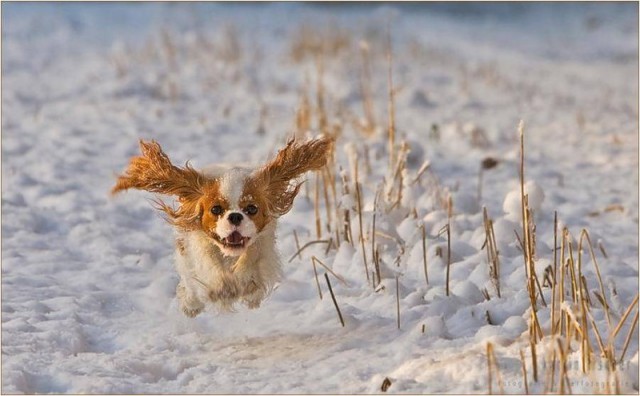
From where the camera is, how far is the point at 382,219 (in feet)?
12.9

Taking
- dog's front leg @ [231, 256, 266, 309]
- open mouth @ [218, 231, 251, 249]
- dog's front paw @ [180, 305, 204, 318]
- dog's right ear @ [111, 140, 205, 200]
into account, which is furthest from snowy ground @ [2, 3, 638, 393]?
dog's right ear @ [111, 140, 205, 200]

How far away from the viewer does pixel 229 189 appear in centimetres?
310

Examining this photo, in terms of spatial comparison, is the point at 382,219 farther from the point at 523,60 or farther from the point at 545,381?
the point at 523,60

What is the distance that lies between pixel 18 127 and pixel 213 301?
14.1ft

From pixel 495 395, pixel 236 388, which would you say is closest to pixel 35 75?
pixel 236 388

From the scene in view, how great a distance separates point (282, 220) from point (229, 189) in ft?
6.21

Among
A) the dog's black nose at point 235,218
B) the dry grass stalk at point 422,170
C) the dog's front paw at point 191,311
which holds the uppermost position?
the dry grass stalk at point 422,170

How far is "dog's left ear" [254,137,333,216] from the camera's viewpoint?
131 inches

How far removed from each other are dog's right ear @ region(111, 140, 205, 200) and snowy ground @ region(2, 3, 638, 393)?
578 mm

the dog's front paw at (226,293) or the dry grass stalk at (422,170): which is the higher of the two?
the dry grass stalk at (422,170)

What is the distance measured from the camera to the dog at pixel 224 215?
3.11 meters

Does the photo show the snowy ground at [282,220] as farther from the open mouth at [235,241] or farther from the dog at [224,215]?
the open mouth at [235,241]

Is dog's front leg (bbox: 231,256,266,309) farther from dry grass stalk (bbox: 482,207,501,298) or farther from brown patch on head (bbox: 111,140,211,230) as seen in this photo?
dry grass stalk (bbox: 482,207,501,298)

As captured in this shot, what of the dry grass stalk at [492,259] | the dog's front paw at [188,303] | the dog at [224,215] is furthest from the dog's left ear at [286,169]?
the dry grass stalk at [492,259]
